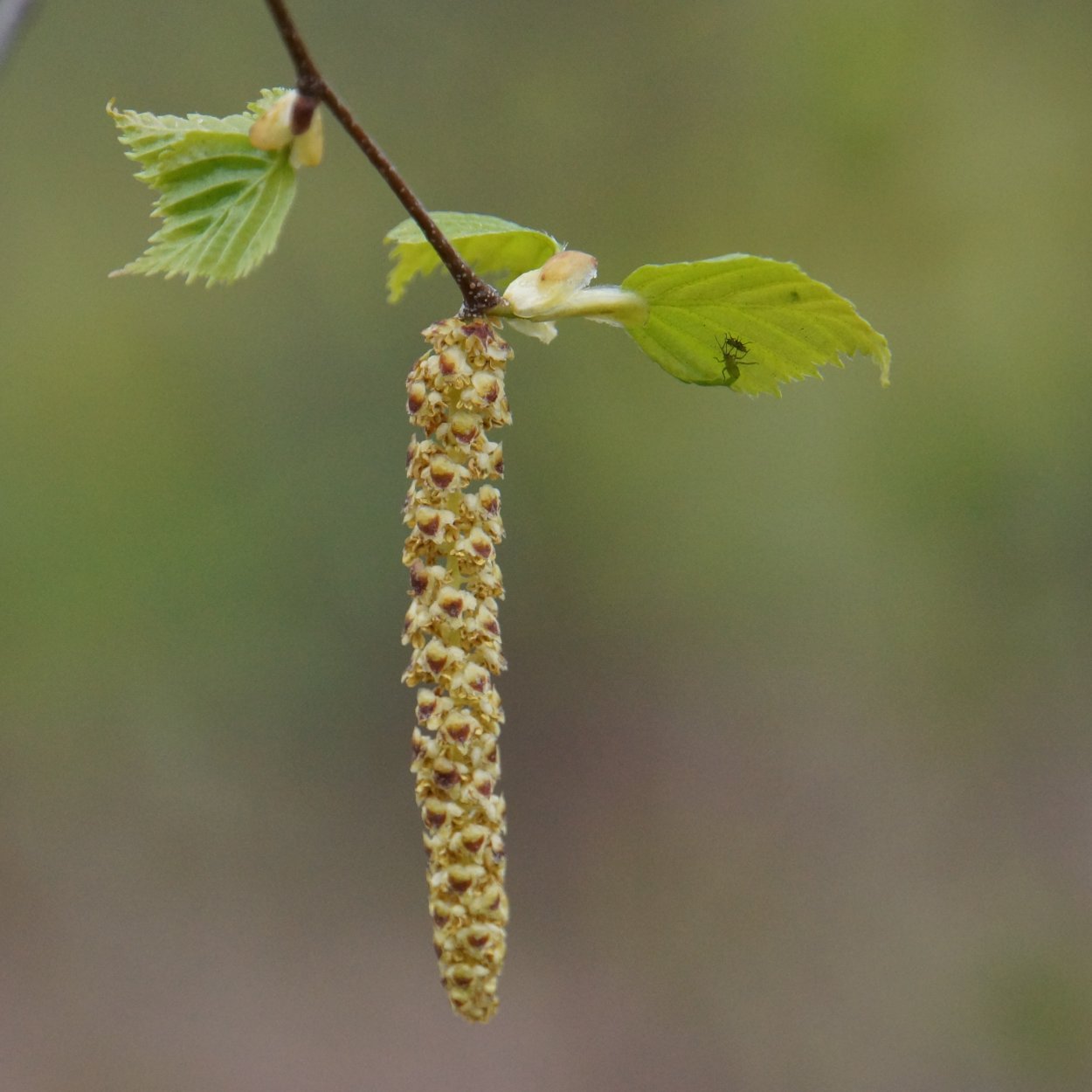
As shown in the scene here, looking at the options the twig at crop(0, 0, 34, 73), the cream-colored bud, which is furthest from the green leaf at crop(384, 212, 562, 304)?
the twig at crop(0, 0, 34, 73)

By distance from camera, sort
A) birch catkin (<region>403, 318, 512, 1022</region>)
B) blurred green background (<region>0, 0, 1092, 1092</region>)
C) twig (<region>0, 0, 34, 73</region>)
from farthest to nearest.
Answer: blurred green background (<region>0, 0, 1092, 1092</region>), birch catkin (<region>403, 318, 512, 1022</region>), twig (<region>0, 0, 34, 73</region>)

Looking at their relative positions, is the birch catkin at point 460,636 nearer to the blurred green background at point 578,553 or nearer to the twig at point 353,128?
the twig at point 353,128

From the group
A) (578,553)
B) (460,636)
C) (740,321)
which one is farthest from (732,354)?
(578,553)

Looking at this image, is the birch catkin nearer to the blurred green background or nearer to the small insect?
the small insect

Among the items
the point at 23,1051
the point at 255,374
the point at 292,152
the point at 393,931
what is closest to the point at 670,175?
the point at 255,374

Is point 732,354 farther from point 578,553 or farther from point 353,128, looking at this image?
point 578,553
